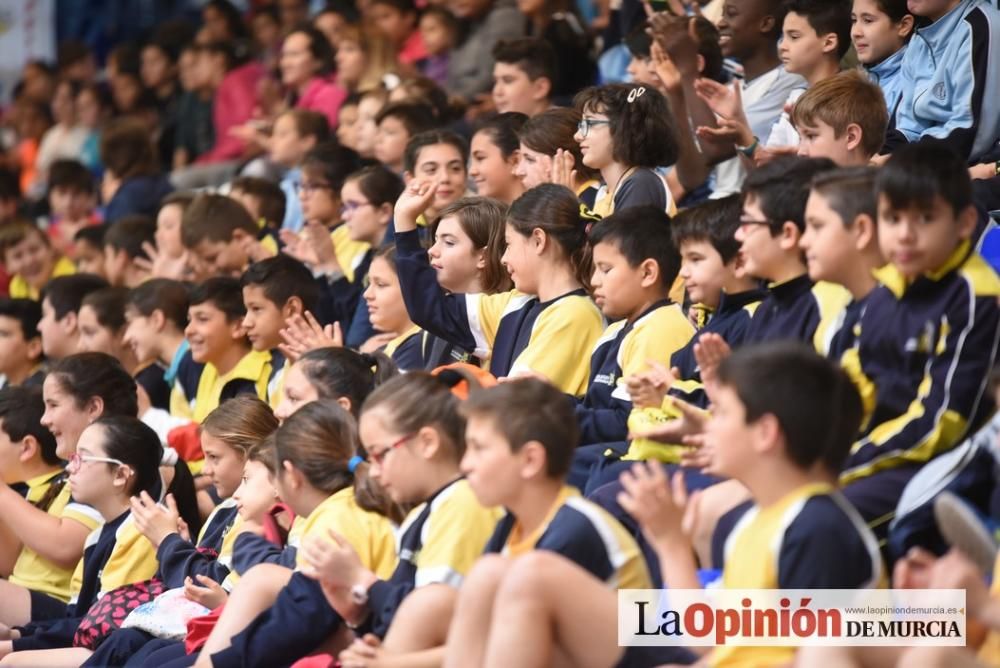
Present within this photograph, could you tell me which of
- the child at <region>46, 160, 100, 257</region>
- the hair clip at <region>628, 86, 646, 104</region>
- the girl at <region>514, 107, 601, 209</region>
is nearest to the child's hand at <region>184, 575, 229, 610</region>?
the girl at <region>514, 107, 601, 209</region>

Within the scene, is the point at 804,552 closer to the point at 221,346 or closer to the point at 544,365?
the point at 544,365

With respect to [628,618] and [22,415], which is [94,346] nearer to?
[22,415]

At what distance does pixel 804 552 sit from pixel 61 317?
15.4 feet

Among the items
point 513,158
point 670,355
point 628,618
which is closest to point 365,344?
point 513,158

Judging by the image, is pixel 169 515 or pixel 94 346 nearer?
pixel 169 515

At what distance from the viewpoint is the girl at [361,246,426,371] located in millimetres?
5520

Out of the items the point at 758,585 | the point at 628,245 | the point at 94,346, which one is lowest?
the point at 94,346

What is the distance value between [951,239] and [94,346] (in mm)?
4248

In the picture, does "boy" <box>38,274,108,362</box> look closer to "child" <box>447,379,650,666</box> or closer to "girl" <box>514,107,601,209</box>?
"girl" <box>514,107,601,209</box>

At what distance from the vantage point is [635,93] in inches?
216

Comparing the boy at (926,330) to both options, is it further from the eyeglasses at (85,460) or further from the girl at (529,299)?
the eyeglasses at (85,460)

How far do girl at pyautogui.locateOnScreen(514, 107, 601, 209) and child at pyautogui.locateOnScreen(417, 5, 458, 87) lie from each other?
3.21 metres

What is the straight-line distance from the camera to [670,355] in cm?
455

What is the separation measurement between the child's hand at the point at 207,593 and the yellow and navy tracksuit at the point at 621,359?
1.07 metres
